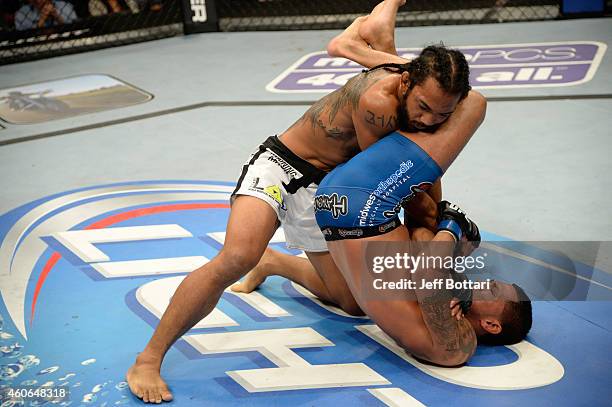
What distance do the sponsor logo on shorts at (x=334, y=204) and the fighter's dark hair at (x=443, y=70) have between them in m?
0.46

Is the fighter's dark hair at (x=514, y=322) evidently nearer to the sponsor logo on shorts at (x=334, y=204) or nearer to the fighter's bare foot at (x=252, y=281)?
the sponsor logo on shorts at (x=334, y=204)

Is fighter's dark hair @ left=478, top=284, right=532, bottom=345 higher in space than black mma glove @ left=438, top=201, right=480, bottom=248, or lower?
lower

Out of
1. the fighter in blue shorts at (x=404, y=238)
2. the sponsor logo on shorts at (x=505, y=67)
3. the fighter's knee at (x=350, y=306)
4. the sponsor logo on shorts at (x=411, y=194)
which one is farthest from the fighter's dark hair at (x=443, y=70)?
the sponsor logo on shorts at (x=505, y=67)

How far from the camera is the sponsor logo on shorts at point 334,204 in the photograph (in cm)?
292

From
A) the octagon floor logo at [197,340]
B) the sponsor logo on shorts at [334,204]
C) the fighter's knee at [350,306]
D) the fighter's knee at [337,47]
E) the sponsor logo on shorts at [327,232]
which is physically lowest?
the octagon floor logo at [197,340]

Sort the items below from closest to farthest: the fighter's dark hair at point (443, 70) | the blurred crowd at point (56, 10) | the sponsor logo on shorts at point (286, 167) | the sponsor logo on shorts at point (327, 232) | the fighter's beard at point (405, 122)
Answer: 1. the fighter's dark hair at point (443, 70)
2. the fighter's beard at point (405, 122)
3. the sponsor logo on shorts at point (327, 232)
4. the sponsor logo on shorts at point (286, 167)
5. the blurred crowd at point (56, 10)

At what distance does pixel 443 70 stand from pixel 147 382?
1.37 m

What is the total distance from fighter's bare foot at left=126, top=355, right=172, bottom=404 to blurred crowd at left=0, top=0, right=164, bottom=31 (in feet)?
17.5

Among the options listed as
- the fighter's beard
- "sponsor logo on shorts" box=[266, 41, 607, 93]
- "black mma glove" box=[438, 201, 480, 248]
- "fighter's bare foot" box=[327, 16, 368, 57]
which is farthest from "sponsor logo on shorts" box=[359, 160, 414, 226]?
"sponsor logo on shorts" box=[266, 41, 607, 93]

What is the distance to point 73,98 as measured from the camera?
20.8ft

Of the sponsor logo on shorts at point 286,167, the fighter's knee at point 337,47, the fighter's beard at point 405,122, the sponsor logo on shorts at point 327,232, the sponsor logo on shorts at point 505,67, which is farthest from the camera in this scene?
the sponsor logo on shorts at point 505,67

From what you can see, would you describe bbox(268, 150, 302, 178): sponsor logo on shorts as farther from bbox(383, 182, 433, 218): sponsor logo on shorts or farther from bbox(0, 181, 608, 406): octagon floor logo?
bbox(0, 181, 608, 406): octagon floor logo

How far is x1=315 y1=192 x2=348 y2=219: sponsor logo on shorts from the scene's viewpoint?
292cm

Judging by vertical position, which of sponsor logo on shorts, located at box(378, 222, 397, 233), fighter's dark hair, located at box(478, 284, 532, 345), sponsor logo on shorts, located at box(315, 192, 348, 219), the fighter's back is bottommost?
fighter's dark hair, located at box(478, 284, 532, 345)
